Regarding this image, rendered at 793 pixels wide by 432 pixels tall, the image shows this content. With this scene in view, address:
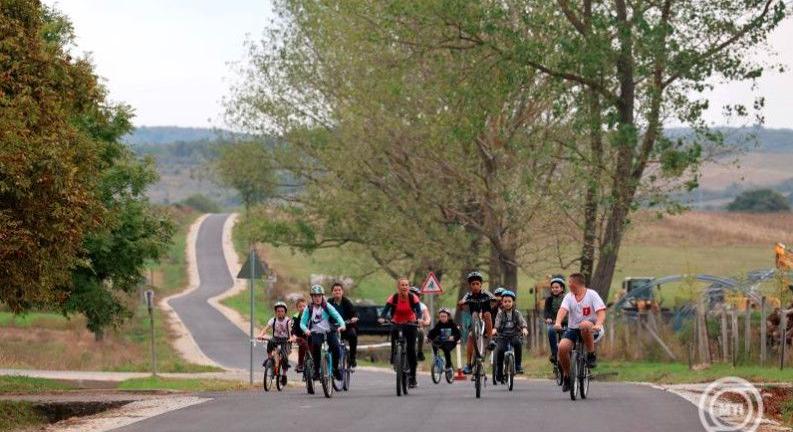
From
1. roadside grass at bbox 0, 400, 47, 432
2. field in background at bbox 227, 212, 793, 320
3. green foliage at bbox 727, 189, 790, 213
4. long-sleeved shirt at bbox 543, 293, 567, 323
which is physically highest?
green foliage at bbox 727, 189, 790, 213

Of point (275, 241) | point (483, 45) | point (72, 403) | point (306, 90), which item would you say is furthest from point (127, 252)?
point (275, 241)

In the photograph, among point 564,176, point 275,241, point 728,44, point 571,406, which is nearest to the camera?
point 571,406

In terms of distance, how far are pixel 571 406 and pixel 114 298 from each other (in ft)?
75.2

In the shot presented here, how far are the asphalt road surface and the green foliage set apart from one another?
5874 inches

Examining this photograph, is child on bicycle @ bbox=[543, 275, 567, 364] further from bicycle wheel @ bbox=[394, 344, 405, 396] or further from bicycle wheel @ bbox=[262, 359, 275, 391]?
bicycle wheel @ bbox=[262, 359, 275, 391]

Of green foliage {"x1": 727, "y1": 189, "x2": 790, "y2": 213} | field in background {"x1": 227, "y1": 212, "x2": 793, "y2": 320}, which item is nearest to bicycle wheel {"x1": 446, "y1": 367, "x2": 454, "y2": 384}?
field in background {"x1": 227, "y1": 212, "x2": 793, "y2": 320}

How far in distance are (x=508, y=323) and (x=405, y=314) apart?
5.66 ft

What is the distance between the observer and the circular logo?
1880 cm

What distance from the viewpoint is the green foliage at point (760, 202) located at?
573 feet

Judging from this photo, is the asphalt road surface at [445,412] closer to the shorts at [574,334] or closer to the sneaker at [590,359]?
the sneaker at [590,359]

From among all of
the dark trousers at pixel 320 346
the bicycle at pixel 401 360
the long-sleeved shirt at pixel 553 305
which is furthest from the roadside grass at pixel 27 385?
the long-sleeved shirt at pixel 553 305

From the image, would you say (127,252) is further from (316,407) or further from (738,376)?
(316,407)

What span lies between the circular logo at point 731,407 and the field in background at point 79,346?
25.2 meters

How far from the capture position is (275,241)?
6550 centimetres
